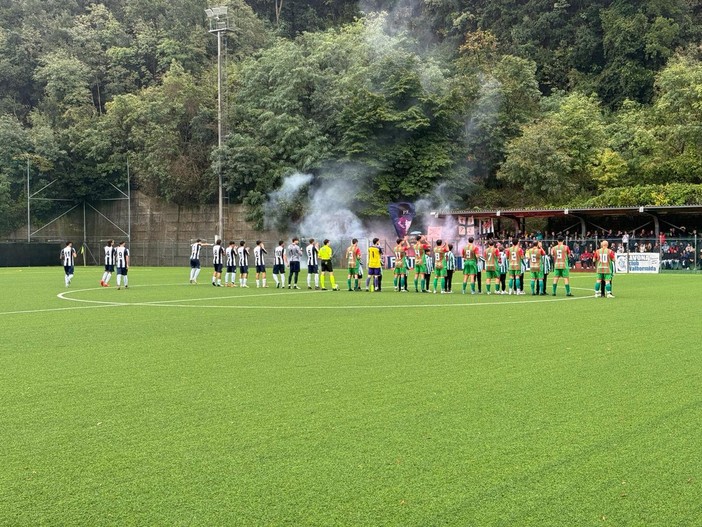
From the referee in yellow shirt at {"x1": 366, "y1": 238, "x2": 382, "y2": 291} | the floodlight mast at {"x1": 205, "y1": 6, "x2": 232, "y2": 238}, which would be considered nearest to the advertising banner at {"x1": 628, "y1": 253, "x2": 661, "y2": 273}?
the referee in yellow shirt at {"x1": 366, "y1": 238, "x2": 382, "y2": 291}

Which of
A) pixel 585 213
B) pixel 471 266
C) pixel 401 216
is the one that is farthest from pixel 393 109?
pixel 471 266

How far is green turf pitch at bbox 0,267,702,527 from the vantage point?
5000 millimetres

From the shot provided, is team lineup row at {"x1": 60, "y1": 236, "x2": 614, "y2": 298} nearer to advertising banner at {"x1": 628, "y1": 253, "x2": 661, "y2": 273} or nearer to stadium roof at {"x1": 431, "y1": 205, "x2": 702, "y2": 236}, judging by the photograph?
advertising banner at {"x1": 628, "y1": 253, "x2": 661, "y2": 273}

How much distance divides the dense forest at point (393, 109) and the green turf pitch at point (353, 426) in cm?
3632

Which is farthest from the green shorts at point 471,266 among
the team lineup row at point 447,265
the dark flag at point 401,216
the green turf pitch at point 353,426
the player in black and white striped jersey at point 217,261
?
the dark flag at point 401,216

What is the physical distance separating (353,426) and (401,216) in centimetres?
4322

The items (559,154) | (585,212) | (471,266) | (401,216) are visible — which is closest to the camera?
(471,266)

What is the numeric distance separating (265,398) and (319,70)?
164 feet

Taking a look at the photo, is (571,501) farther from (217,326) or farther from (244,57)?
(244,57)

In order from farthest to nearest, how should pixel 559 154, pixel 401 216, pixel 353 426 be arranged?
1. pixel 401 216
2. pixel 559 154
3. pixel 353 426

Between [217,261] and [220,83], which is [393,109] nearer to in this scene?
[220,83]

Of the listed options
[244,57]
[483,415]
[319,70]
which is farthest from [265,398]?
[244,57]

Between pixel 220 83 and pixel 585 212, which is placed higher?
pixel 220 83

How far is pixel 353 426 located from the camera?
276 inches
